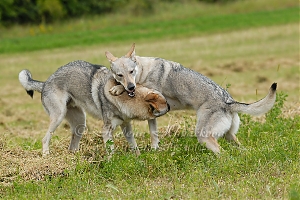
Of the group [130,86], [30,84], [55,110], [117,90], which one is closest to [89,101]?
[55,110]

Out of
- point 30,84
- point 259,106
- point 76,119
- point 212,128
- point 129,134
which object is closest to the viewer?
point 259,106

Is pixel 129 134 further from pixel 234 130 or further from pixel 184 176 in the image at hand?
pixel 184 176

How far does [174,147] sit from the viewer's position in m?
8.39

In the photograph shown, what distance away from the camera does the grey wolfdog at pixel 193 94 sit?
795cm

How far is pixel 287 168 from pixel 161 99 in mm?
1917

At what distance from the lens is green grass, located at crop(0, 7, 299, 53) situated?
26.2 metres

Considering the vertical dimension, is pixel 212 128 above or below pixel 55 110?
below

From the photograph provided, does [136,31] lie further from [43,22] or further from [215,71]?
[215,71]

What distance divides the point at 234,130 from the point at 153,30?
2106 centimetres

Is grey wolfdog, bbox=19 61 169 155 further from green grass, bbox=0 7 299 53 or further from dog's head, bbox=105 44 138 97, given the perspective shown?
green grass, bbox=0 7 299 53

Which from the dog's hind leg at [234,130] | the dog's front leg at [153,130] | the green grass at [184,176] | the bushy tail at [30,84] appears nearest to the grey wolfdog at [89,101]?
the bushy tail at [30,84]

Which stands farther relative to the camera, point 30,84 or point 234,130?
point 30,84

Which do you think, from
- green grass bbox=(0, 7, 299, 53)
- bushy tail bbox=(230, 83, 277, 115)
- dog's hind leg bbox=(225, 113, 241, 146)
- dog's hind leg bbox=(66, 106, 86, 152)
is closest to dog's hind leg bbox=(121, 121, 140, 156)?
dog's hind leg bbox=(66, 106, 86, 152)

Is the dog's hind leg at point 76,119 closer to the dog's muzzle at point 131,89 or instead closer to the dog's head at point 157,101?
the dog's muzzle at point 131,89
